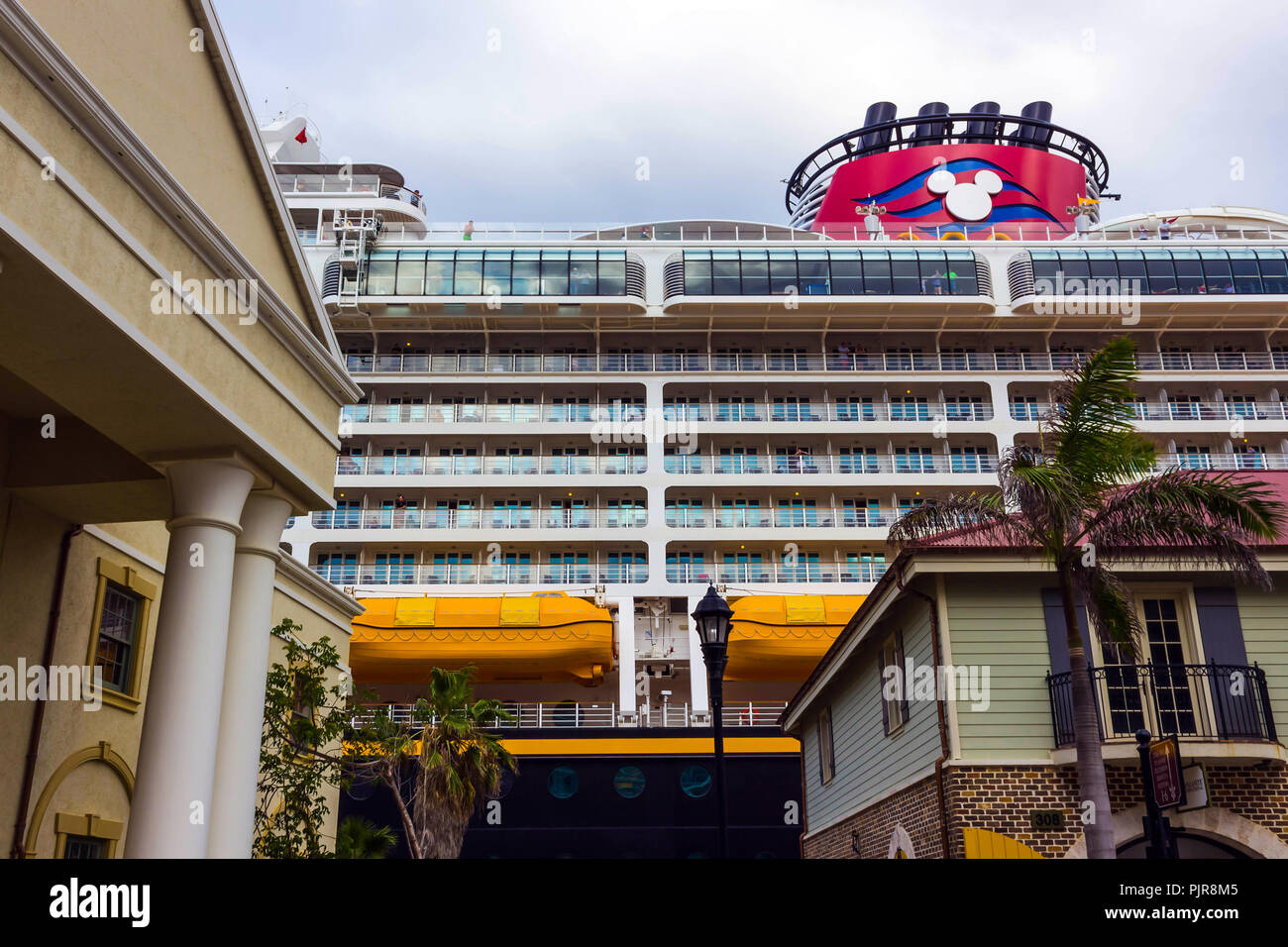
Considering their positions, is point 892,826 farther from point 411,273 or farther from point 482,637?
point 411,273

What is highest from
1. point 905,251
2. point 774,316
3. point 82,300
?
point 905,251

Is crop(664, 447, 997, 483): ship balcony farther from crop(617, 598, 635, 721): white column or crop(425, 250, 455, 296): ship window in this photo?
crop(425, 250, 455, 296): ship window

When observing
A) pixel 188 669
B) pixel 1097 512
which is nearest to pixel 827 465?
pixel 1097 512

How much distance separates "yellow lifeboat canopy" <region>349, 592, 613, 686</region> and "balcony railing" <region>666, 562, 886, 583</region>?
4.83m

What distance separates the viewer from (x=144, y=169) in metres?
8.14

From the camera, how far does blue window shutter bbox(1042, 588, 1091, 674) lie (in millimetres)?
13992

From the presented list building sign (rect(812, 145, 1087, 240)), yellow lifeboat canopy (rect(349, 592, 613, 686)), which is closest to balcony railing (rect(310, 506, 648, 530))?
yellow lifeboat canopy (rect(349, 592, 613, 686))

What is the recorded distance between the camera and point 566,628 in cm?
3825

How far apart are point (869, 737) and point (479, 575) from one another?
2657 centimetres

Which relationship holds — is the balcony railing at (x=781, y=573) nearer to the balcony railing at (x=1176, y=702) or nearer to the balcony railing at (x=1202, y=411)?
the balcony railing at (x=1202, y=411)
